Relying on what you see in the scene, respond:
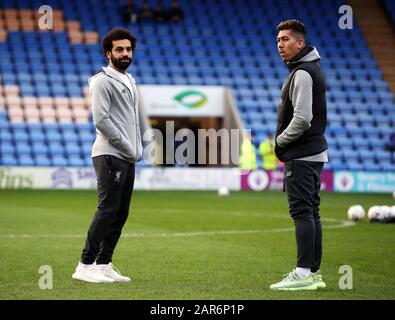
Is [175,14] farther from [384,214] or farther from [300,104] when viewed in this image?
[300,104]

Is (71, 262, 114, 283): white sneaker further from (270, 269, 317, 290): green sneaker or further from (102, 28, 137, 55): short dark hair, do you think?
(102, 28, 137, 55): short dark hair

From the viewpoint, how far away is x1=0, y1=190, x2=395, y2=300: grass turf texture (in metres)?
6.91

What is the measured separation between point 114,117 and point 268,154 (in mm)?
21598

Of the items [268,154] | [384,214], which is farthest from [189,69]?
[384,214]

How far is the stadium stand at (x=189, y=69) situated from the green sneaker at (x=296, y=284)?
75.5 ft

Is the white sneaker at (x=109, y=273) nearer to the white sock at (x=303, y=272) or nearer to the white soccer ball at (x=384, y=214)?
the white sock at (x=303, y=272)

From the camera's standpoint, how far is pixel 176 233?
12602mm

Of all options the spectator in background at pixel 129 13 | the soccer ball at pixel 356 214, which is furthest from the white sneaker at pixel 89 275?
the spectator in background at pixel 129 13

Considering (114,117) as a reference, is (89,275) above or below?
below

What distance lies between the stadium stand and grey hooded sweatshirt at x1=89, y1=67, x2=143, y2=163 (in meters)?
22.3

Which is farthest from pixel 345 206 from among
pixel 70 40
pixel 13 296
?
pixel 70 40

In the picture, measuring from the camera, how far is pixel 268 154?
28.8 m
